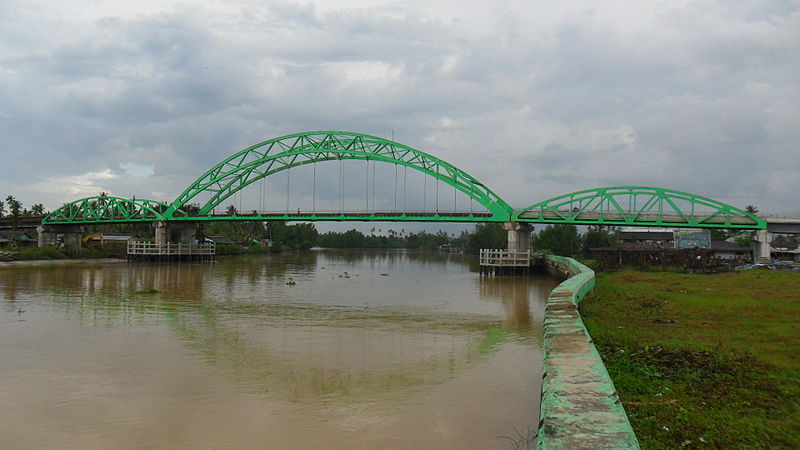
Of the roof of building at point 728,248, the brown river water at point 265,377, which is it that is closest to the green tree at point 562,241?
the roof of building at point 728,248

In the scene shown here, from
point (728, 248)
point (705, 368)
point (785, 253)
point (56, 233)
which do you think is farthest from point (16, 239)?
point (785, 253)

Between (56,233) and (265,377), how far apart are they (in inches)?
3377

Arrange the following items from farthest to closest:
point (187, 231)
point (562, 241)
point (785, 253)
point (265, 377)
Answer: point (562, 241), point (187, 231), point (785, 253), point (265, 377)

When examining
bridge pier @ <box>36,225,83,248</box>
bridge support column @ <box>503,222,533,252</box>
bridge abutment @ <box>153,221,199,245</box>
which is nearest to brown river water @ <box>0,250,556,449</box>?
bridge support column @ <box>503,222,533,252</box>

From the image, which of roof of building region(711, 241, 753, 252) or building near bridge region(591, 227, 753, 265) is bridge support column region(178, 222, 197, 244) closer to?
building near bridge region(591, 227, 753, 265)

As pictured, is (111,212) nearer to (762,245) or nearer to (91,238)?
(91,238)

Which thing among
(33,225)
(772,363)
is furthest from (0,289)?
(33,225)

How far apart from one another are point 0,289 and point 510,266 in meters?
38.0

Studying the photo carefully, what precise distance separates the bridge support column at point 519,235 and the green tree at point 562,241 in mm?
37675

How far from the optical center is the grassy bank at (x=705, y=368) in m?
5.90

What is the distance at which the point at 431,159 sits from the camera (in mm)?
61594

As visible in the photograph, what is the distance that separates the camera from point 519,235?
5569cm

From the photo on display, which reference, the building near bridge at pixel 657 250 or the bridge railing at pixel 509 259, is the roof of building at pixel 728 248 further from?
the bridge railing at pixel 509 259

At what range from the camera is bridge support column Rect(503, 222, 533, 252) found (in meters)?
54.4
